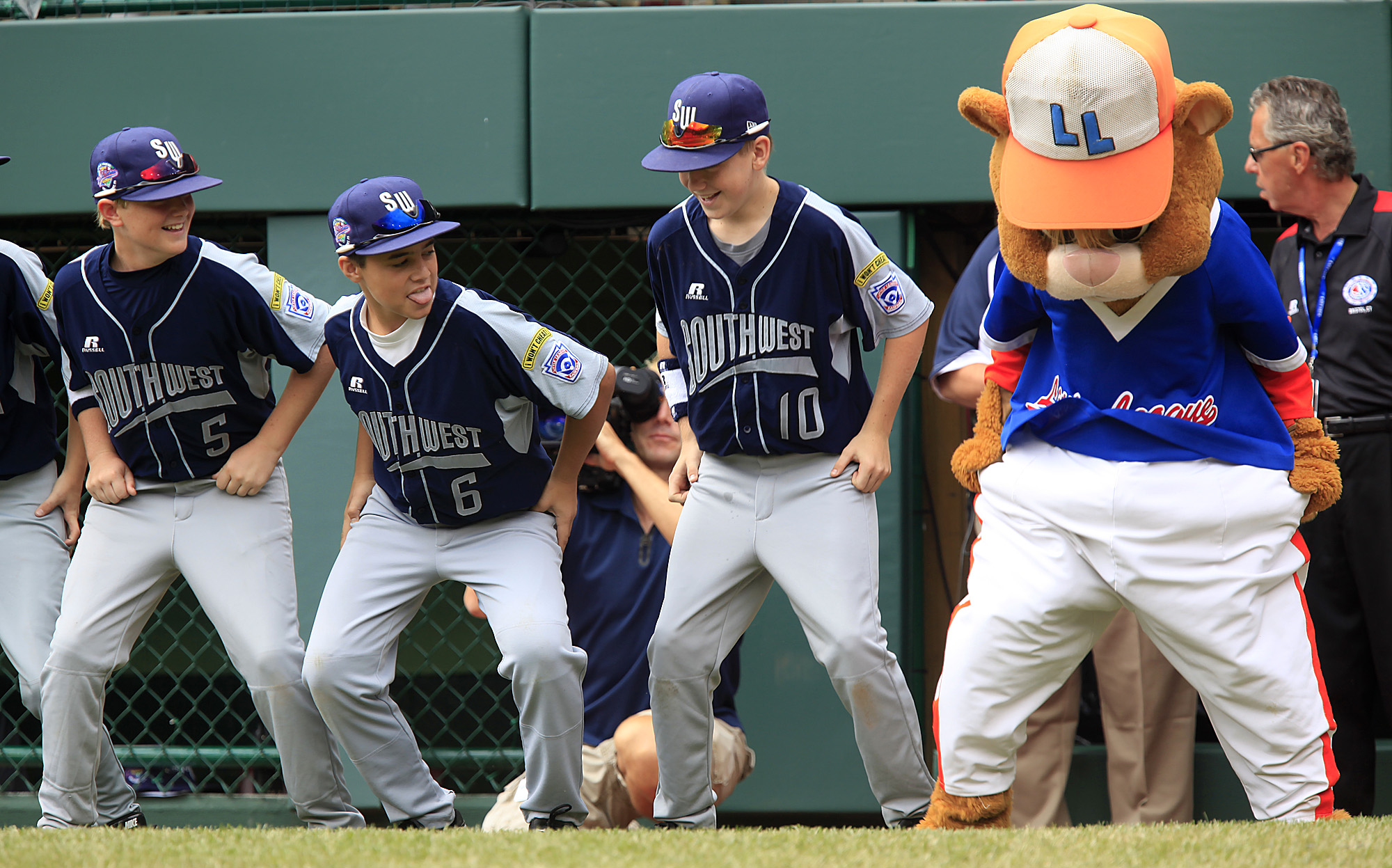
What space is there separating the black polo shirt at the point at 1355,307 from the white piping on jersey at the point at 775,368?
1.42 meters

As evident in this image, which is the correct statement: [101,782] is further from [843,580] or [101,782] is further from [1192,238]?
[1192,238]

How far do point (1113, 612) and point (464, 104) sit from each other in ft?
8.36

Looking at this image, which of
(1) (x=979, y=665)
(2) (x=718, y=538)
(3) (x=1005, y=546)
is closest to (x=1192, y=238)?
(3) (x=1005, y=546)

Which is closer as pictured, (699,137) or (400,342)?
(699,137)

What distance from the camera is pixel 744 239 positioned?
116 inches

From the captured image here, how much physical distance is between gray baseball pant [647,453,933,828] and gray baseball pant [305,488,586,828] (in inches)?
9.0

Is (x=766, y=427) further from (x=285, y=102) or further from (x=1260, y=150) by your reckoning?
(x=285, y=102)

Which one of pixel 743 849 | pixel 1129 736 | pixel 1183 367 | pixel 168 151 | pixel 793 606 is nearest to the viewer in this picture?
pixel 743 849

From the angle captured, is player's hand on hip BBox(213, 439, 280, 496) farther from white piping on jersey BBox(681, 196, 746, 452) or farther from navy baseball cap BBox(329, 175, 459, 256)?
white piping on jersey BBox(681, 196, 746, 452)

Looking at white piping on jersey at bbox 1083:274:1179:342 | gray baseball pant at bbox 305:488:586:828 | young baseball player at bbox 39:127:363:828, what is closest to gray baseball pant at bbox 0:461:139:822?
young baseball player at bbox 39:127:363:828

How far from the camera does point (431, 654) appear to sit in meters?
4.54

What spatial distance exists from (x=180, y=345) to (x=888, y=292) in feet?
5.61

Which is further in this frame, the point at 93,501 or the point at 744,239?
the point at 93,501

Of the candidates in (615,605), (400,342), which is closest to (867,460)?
(615,605)
